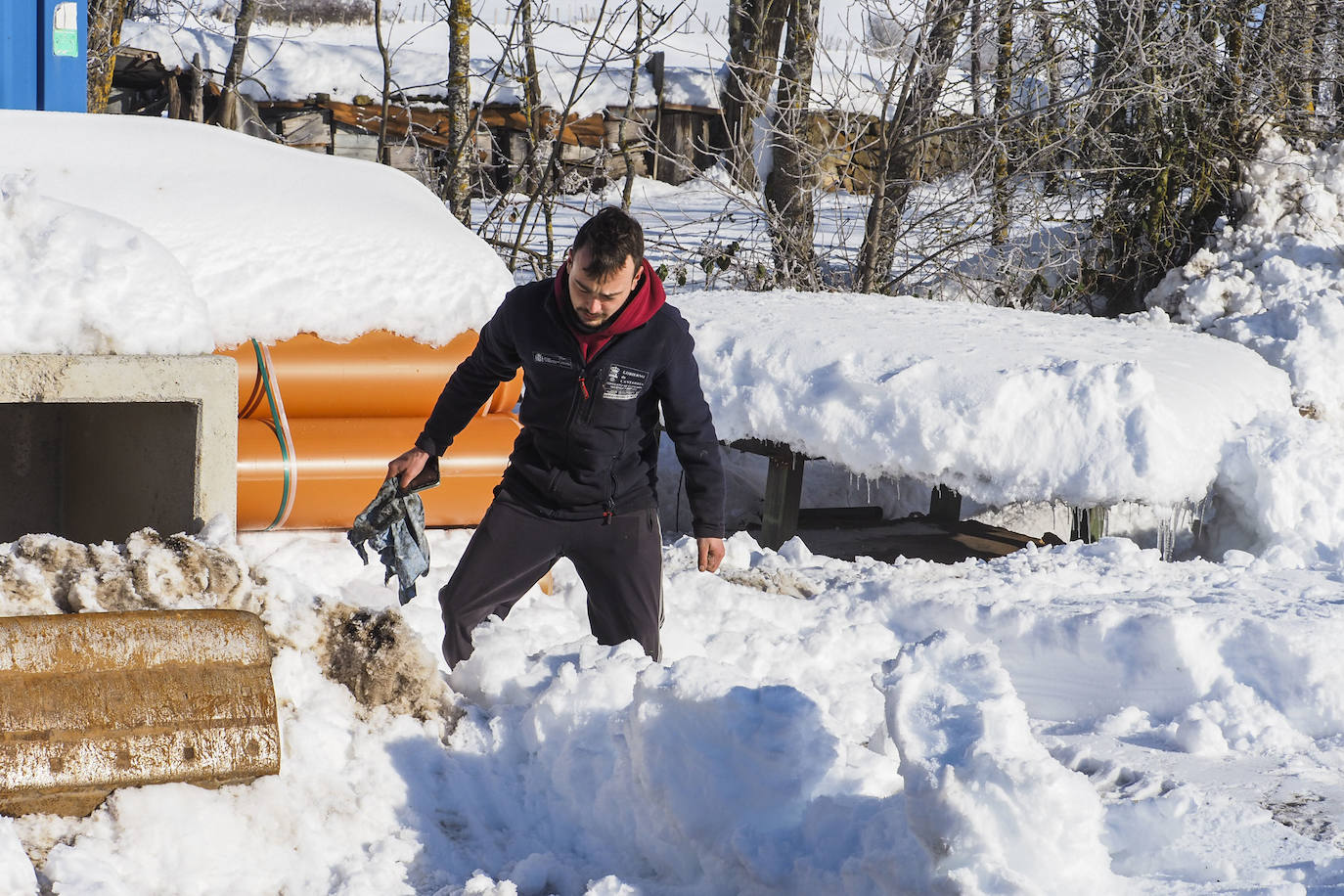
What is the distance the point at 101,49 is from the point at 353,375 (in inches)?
285

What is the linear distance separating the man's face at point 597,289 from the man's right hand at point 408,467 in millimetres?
637

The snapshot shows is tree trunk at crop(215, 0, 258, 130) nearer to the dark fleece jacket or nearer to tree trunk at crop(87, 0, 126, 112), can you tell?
tree trunk at crop(87, 0, 126, 112)

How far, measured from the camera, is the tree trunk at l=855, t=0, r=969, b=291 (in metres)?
8.09

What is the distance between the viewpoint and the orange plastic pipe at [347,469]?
4.02 m

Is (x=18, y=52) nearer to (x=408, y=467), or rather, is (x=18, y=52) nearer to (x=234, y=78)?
(x=408, y=467)

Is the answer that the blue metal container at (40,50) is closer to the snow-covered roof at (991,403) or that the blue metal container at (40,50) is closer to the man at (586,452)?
the snow-covered roof at (991,403)

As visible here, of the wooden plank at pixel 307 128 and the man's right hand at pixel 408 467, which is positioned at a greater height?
the wooden plank at pixel 307 128

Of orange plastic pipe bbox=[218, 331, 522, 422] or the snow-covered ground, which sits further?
orange plastic pipe bbox=[218, 331, 522, 422]

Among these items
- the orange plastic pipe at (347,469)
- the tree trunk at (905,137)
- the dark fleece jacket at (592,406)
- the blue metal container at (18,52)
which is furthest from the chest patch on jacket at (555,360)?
the tree trunk at (905,137)

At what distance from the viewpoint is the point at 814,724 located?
8.02 ft

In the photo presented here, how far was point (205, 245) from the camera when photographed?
13.2 ft

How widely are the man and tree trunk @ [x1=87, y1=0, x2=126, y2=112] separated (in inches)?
319

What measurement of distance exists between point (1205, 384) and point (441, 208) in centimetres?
348

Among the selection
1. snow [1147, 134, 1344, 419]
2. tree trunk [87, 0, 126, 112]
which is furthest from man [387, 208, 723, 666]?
tree trunk [87, 0, 126, 112]
